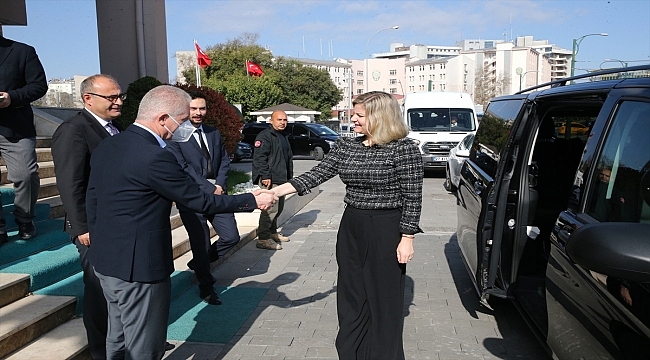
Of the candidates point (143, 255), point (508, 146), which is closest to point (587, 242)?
point (143, 255)

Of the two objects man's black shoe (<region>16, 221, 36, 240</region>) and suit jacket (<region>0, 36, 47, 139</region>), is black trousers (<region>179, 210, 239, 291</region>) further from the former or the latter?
suit jacket (<region>0, 36, 47, 139</region>)

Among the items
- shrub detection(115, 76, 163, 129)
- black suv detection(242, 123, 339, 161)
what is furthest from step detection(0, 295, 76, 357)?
black suv detection(242, 123, 339, 161)

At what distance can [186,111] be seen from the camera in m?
2.96

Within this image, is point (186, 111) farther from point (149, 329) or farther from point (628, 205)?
point (628, 205)

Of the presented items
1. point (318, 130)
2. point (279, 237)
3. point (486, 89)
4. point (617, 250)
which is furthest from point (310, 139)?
point (486, 89)

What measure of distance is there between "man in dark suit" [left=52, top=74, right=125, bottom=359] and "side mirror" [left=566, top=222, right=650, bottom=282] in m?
2.94

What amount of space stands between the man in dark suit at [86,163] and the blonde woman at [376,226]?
5.43ft

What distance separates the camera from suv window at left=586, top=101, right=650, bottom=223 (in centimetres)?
242

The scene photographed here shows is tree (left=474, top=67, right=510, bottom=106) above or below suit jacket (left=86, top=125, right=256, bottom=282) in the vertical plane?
above

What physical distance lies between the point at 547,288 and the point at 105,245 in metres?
2.55

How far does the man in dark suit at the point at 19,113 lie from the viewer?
4492mm

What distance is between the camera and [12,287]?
394 centimetres

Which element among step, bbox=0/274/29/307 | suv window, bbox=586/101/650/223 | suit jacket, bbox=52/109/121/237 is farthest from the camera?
step, bbox=0/274/29/307

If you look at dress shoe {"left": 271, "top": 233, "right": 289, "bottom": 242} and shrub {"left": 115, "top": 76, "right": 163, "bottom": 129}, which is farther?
shrub {"left": 115, "top": 76, "right": 163, "bottom": 129}
